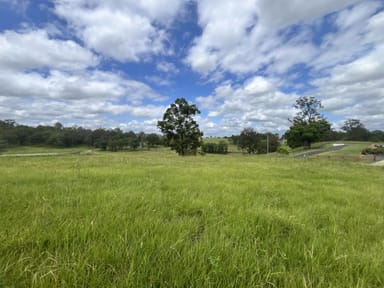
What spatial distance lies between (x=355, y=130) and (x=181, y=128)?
310ft

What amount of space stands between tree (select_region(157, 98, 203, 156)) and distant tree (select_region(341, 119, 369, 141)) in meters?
87.9

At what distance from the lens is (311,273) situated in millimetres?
1682

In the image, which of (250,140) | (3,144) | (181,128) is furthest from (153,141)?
(181,128)

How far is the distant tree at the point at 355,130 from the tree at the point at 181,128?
87.9 meters

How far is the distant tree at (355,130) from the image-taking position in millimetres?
83562

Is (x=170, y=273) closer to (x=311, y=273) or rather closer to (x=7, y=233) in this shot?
(x=311, y=273)

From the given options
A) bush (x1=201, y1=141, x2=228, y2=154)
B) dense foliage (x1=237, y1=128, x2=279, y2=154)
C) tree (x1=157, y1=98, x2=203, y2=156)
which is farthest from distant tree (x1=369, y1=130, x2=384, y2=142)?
tree (x1=157, y1=98, x2=203, y2=156)

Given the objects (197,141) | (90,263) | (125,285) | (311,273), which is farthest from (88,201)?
(197,141)

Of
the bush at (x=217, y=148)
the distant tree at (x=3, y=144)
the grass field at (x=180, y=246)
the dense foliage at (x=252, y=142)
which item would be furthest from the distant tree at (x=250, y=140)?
the distant tree at (x=3, y=144)

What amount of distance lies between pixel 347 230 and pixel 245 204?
1500 mm

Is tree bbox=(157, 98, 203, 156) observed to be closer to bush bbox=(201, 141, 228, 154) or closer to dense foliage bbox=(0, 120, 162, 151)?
bush bbox=(201, 141, 228, 154)

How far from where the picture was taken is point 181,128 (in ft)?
110

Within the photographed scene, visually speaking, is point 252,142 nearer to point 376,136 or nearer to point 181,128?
point 181,128

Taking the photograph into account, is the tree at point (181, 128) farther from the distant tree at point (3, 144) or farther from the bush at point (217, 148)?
the distant tree at point (3, 144)
